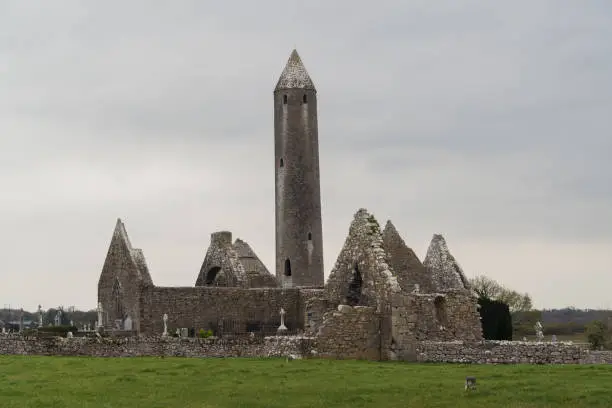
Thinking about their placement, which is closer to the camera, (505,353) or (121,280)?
(505,353)

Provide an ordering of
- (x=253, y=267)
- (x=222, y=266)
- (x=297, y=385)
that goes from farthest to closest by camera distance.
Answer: (x=253, y=267) → (x=222, y=266) → (x=297, y=385)

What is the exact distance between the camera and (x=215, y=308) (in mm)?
52000

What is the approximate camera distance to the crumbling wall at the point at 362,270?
31.8 m

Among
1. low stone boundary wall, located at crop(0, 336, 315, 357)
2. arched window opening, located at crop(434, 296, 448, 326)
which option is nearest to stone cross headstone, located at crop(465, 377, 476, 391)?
low stone boundary wall, located at crop(0, 336, 315, 357)

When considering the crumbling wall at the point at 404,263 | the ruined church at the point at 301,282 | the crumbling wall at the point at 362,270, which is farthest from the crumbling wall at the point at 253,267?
the crumbling wall at the point at 362,270

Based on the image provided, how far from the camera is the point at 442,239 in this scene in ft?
173

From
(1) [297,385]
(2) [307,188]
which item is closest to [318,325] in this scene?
(1) [297,385]

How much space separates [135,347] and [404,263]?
20.3 m

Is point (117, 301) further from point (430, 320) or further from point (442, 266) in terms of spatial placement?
point (430, 320)

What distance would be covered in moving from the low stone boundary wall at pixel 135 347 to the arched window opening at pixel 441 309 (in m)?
5.50

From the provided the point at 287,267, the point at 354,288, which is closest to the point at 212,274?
the point at 287,267

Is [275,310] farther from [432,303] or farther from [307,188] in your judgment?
[432,303]

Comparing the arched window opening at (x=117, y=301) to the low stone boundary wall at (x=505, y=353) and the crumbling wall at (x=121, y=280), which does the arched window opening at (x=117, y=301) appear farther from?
the low stone boundary wall at (x=505, y=353)

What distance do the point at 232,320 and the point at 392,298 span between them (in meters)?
22.3
